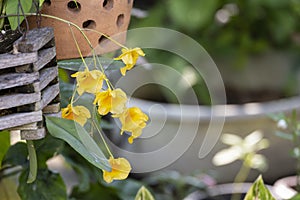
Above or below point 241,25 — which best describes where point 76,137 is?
above

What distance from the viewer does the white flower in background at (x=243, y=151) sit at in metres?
1.67

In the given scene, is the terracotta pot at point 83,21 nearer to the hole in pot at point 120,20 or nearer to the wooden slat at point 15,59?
the hole in pot at point 120,20

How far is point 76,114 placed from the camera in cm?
69

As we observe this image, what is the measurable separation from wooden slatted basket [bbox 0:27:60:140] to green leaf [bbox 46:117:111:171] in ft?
0.04

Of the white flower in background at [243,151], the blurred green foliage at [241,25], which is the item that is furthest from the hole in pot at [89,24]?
the blurred green foliage at [241,25]

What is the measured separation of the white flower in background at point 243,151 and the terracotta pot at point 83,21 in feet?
3.09

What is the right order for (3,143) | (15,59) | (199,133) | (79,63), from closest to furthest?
(15,59) < (79,63) < (3,143) < (199,133)

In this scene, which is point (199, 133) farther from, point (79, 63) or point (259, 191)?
point (79, 63)

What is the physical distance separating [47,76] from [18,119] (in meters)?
0.06

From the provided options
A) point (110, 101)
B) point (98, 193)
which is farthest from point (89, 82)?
point (98, 193)

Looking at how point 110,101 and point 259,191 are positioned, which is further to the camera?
point 259,191

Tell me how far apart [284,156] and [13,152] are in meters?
1.25

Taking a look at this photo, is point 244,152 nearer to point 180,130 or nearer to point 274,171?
point 180,130

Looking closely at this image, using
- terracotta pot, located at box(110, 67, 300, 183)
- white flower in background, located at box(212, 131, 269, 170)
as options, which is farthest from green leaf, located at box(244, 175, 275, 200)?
terracotta pot, located at box(110, 67, 300, 183)
